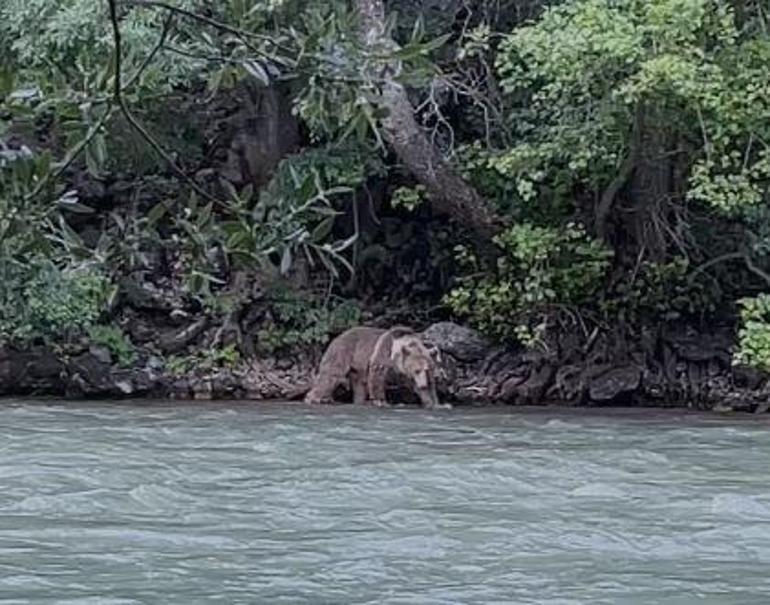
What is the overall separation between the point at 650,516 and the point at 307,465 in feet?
7.77

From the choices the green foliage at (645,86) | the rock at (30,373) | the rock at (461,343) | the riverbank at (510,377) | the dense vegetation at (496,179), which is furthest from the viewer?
the rock at (461,343)

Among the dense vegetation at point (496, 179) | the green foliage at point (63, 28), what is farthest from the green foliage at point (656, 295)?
the green foliage at point (63, 28)

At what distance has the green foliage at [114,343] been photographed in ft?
45.5

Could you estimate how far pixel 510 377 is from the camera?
13.8 m

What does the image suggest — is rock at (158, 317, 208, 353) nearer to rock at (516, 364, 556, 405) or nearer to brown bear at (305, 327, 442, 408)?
brown bear at (305, 327, 442, 408)

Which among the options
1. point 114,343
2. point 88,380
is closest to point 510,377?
point 114,343

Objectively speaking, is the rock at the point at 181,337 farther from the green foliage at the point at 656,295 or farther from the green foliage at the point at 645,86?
the green foliage at the point at 656,295

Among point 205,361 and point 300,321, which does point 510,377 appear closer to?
point 300,321

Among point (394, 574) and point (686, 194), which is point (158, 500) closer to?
point (394, 574)

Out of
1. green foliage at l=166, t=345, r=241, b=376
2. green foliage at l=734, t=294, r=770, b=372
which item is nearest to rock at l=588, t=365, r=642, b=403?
green foliage at l=734, t=294, r=770, b=372

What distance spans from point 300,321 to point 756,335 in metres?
4.33

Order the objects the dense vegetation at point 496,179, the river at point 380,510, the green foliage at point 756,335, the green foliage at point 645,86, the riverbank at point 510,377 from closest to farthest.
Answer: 1. the river at point 380,510
2. the green foliage at point 645,86
3. the dense vegetation at point 496,179
4. the green foliage at point 756,335
5. the riverbank at point 510,377

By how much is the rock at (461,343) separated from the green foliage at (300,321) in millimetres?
850

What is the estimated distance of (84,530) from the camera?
6.77 m
